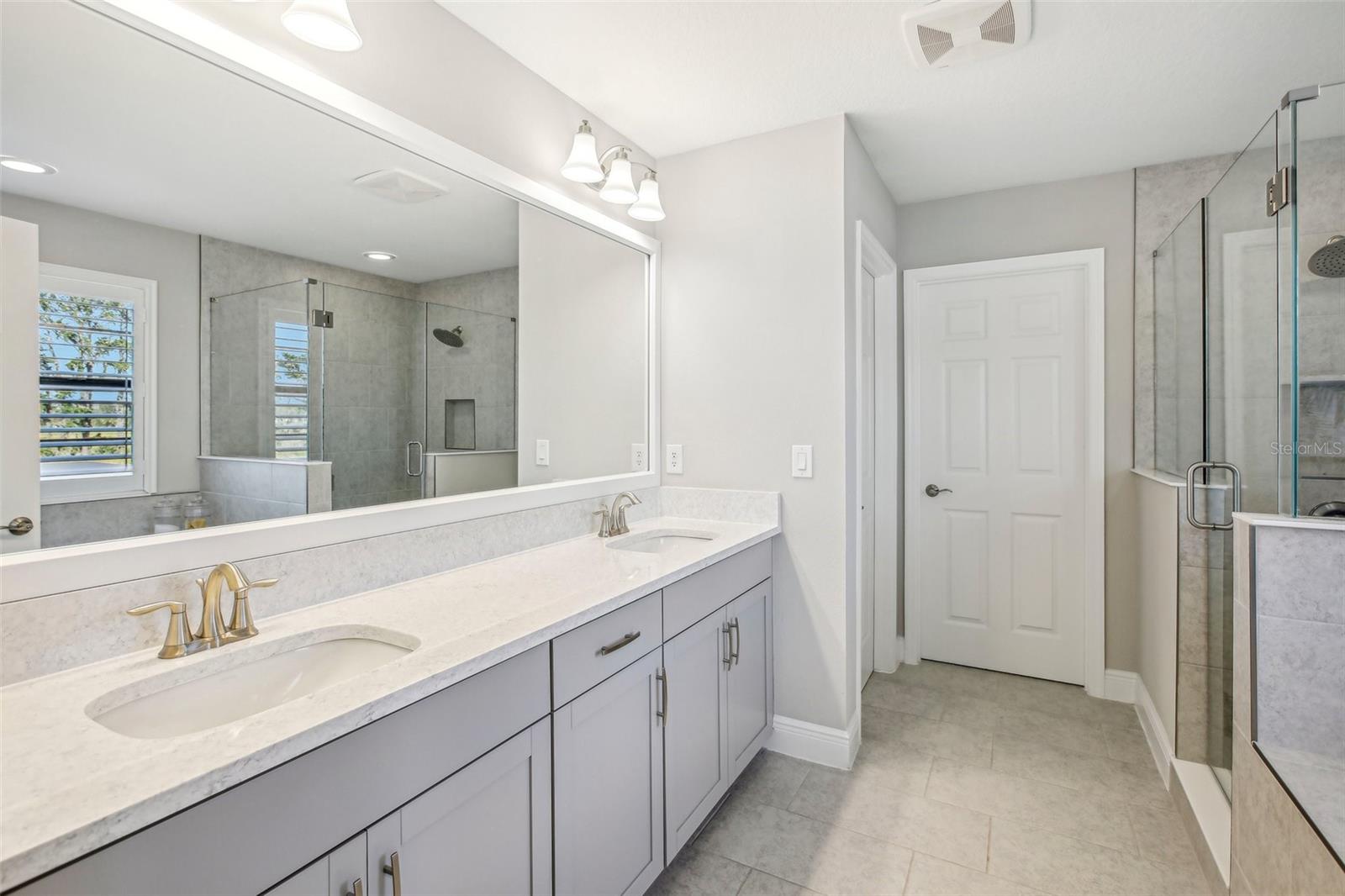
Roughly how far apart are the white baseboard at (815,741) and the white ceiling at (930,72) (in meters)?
2.36

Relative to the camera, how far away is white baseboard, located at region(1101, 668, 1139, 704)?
2.94 meters

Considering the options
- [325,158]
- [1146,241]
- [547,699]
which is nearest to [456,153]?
[325,158]

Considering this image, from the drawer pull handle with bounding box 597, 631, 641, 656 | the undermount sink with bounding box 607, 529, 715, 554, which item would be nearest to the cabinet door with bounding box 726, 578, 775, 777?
the undermount sink with bounding box 607, 529, 715, 554

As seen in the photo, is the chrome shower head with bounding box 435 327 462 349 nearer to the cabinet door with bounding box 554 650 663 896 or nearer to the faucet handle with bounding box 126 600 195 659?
the faucet handle with bounding box 126 600 195 659

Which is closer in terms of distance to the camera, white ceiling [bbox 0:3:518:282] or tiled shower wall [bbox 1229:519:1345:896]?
white ceiling [bbox 0:3:518:282]

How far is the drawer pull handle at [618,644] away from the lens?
1466 mm

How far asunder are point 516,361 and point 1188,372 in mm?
2570

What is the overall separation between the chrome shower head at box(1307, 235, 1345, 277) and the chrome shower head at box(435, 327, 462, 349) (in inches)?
86.3

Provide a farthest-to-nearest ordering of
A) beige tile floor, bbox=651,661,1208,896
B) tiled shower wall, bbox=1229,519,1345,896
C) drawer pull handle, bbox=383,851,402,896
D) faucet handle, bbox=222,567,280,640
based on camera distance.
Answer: beige tile floor, bbox=651,661,1208,896 → tiled shower wall, bbox=1229,519,1345,896 → faucet handle, bbox=222,567,280,640 → drawer pull handle, bbox=383,851,402,896

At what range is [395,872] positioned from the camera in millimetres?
958

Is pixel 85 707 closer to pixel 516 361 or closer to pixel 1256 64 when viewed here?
pixel 516 361

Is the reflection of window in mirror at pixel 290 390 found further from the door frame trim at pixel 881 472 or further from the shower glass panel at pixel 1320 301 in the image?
the door frame trim at pixel 881 472

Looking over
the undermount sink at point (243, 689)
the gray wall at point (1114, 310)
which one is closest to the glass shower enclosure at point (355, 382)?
the undermount sink at point (243, 689)

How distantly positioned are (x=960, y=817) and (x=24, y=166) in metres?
2.83
